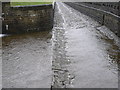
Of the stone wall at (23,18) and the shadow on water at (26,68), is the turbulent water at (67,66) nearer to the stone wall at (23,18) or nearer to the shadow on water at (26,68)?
the shadow on water at (26,68)

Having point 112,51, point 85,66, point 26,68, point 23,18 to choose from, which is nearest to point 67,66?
point 85,66

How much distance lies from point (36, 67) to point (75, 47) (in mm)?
1789

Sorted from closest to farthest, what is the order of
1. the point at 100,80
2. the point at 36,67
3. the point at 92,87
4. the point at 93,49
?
the point at 92,87 < the point at 100,80 < the point at 36,67 < the point at 93,49

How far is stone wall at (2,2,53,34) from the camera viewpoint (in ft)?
40.7

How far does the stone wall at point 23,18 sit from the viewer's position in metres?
12.4

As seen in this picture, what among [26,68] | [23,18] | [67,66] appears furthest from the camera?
[23,18]

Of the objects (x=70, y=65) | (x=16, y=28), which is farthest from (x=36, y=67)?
(x=16, y=28)

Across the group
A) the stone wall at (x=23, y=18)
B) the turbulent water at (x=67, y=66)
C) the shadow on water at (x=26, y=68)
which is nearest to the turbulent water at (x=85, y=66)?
the turbulent water at (x=67, y=66)

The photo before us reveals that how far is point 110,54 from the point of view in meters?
6.29

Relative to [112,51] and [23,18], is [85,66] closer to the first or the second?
[112,51]

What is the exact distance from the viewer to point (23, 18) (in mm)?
12758

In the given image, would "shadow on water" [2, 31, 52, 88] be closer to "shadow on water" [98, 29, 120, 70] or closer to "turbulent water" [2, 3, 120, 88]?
"turbulent water" [2, 3, 120, 88]

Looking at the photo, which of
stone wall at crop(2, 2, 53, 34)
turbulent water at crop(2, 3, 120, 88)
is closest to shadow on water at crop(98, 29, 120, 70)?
turbulent water at crop(2, 3, 120, 88)

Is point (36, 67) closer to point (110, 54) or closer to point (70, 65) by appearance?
point (70, 65)
